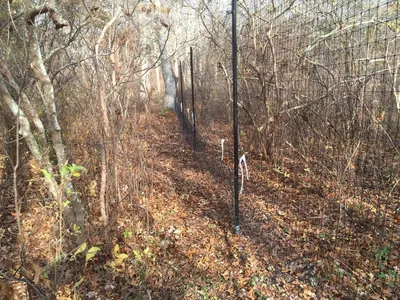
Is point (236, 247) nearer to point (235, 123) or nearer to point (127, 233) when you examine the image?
point (127, 233)

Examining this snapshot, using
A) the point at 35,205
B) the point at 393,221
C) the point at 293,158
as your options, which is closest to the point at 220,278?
the point at 393,221

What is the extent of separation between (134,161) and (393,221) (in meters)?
3.27

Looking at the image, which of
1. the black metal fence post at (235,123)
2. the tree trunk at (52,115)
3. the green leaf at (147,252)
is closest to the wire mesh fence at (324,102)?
the black metal fence post at (235,123)

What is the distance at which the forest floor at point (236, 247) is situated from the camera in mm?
2488

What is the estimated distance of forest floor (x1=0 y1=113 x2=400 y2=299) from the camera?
249 centimetres

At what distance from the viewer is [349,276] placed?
2.55 metres

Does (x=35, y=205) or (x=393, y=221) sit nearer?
(x=393, y=221)

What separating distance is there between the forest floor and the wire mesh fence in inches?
4.4

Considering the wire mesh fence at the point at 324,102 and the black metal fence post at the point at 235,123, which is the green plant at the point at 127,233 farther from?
the wire mesh fence at the point at 324,102

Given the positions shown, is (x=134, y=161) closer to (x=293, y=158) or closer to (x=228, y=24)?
(x=293, y=158)

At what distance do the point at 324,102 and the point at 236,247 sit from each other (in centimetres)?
278

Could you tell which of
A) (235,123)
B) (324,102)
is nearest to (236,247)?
(235,123)

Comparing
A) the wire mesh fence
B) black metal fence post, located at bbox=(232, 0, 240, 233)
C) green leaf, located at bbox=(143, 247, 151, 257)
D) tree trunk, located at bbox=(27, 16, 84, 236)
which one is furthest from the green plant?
the wire mesh fence

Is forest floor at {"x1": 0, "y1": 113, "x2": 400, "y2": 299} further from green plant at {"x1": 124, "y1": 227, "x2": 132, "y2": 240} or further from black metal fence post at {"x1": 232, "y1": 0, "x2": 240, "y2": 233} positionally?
black metal fence post at {"x1": 232, "y1": 0, "x2": 240, "y2": 233}
